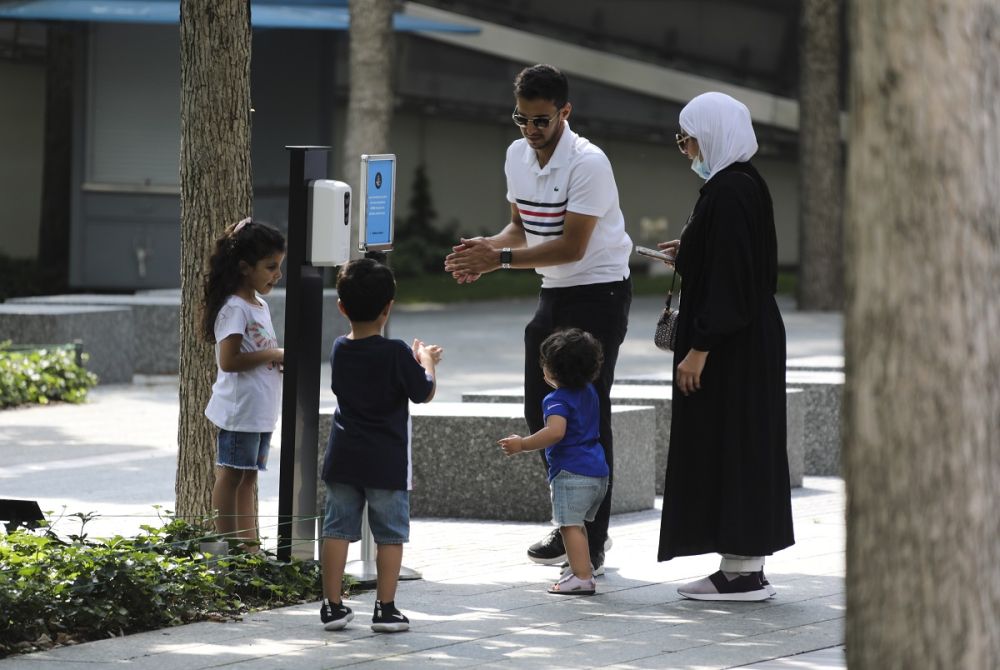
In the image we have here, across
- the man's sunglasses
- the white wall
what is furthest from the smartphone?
the white wall

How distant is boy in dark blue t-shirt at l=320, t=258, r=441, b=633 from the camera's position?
5723 mm

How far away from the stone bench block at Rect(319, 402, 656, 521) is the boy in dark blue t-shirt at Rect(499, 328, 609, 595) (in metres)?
1.94

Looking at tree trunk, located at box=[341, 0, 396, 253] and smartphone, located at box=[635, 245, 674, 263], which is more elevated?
tree trunk, located at box=[341, 0, 396, 253]

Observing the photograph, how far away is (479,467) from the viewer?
28.2 feet

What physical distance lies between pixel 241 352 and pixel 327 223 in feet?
1.88

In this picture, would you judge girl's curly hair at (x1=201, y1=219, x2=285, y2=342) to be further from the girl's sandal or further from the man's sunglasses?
the girl's sandal

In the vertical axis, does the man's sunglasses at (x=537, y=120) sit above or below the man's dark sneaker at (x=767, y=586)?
above

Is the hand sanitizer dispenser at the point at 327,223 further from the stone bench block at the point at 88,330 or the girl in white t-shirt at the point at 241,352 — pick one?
the stone bench block at the point at 88,330

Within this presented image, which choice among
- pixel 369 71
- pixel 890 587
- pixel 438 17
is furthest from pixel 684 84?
pixel 890 587

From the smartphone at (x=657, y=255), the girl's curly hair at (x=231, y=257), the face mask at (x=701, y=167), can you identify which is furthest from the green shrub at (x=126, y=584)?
the face mask at (x=701, y=167)

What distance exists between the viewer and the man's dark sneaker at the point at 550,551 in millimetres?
7137

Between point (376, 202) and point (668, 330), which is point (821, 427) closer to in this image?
point (668, 330)

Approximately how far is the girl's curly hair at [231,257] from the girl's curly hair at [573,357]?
108 centimetres

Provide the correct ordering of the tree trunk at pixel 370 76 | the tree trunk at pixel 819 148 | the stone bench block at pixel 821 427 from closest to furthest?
1. the stone bench block at pixel 821 427
2. the tree trunk at pixel 370 76
3. the tree trunk at pixel 819 148
